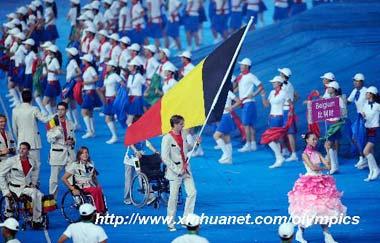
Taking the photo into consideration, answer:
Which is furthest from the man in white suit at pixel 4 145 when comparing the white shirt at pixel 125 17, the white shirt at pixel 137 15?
the white shirt at pixel 137 15

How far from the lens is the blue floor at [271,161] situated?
69.3ft

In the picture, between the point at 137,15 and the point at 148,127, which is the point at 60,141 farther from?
the point at 137,15

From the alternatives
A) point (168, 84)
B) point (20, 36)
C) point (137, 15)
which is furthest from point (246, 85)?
point (137, 15)

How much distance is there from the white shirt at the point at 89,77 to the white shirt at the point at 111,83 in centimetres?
32

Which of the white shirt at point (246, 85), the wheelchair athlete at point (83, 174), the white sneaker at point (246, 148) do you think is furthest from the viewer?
the white sneaker at point (246, 148)

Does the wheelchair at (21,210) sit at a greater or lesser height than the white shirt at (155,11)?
lesser

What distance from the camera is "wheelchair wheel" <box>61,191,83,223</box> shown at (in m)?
21.4

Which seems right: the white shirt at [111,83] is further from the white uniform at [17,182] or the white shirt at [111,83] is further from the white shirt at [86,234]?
the white shirt at [86,234]

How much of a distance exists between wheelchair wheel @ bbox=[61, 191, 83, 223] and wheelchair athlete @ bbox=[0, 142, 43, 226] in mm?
542

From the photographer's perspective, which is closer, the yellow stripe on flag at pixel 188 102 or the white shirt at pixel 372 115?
the yellow stripe on flag at pixel 188 102

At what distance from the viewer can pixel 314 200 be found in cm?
1992

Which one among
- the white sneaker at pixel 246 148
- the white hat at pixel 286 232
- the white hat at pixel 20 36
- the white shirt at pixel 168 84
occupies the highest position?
the white hat at pixel 20 36

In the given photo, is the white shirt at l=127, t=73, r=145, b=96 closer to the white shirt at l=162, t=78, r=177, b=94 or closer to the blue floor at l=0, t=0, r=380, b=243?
the white shirt at l=162, t=78, r=177, b=94

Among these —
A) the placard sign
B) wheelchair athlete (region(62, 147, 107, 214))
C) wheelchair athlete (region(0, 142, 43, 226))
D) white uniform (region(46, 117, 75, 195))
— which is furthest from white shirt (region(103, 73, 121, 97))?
wheelchair athlete (region(0, 142, 43, 226))
